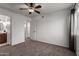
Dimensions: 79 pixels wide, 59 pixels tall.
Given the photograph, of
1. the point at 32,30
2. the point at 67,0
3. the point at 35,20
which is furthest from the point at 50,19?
the point at 67,0

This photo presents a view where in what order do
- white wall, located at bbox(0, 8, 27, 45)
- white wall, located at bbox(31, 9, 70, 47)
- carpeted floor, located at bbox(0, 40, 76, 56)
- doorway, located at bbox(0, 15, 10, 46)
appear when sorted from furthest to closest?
1. doorway, located at bbox(0, 15, 10, 46)
2. white wall, located at bbox(0, 8, 27, 45)
3. white wall, located at bbox(31, 9, 70, 47)
4. carpeted floor, located at bbox(0, 40, 76, 56)

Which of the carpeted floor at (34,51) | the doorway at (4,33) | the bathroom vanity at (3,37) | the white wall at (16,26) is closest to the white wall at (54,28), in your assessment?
the carpeted floor at (34,51)

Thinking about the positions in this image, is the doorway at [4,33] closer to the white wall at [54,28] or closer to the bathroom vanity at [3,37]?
the bathroom vanity at [3,37]

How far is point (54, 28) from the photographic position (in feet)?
16.6

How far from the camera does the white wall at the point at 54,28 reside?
Answer: 4430 millimetres

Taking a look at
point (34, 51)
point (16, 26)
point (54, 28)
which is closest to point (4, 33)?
point (16, 26)

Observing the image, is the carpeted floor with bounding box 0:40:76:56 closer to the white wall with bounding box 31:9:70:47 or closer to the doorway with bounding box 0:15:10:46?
the white wall with bounding box 31:9:70:47

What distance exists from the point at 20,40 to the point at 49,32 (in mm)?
2372

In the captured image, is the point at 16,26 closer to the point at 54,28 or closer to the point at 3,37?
the point at 3,37

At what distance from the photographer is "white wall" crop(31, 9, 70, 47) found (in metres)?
4.43

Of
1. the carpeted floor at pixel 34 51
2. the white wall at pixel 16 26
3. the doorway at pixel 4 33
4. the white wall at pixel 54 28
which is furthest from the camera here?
the doorway at pixel 4 33

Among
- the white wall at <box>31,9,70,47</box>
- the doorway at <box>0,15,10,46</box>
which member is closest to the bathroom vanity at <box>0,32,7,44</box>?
the doorway at <box>0,15,10,46</box>

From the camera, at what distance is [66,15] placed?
4.38m

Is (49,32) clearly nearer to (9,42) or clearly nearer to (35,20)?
(35,20)
